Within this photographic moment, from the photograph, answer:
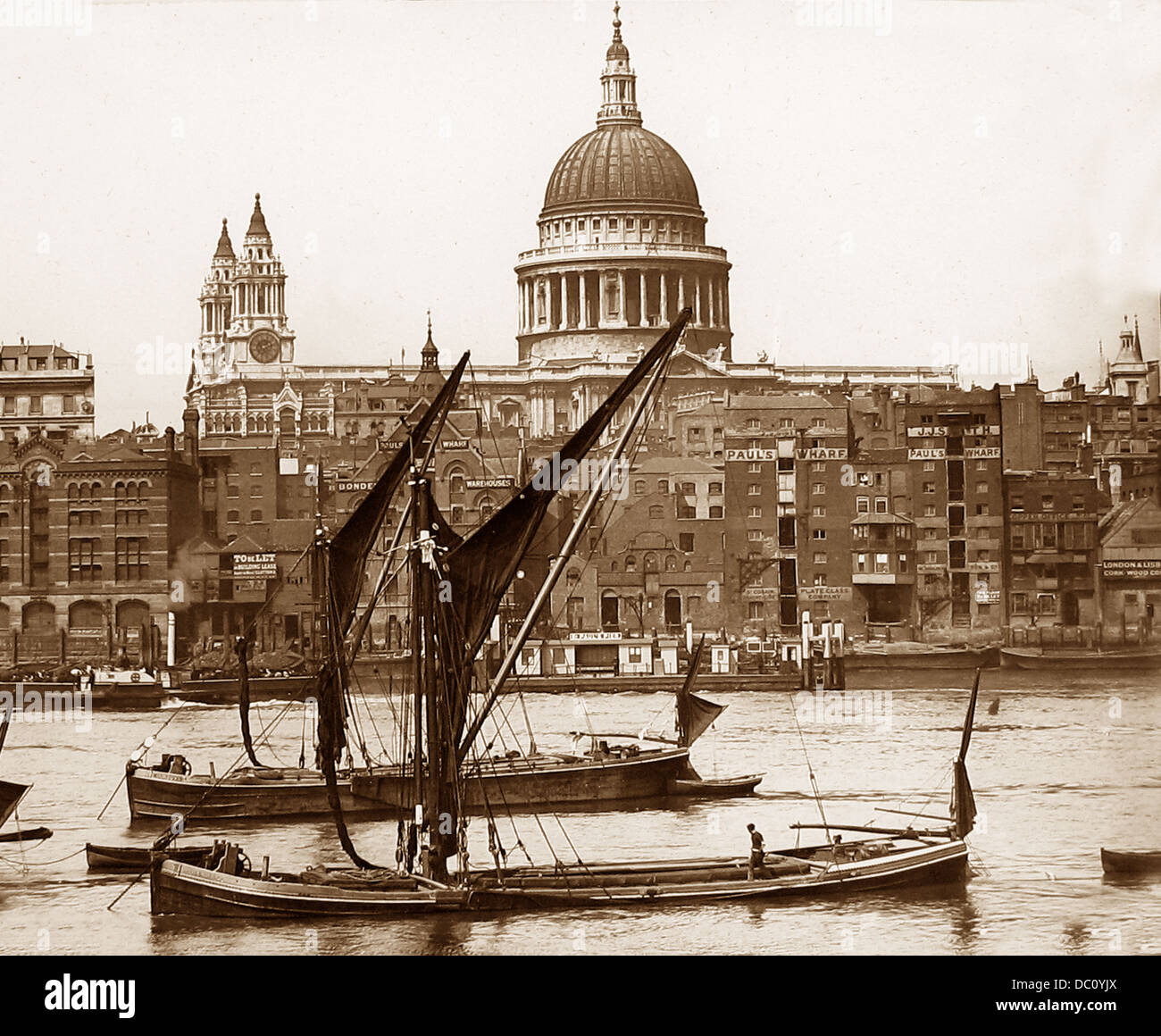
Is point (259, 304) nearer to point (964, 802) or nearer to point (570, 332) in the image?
point (570, 332)

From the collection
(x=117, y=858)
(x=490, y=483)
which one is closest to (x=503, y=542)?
(x=117, y=858)

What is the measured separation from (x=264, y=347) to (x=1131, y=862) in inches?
438

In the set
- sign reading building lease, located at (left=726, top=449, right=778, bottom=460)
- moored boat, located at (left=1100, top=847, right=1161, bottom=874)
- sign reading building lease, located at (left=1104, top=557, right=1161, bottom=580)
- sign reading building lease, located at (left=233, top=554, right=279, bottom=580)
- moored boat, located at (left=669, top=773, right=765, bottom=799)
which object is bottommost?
moored boat, located at (left=1100, top=847, right=1161, bottom=874)

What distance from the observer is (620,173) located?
82.6 ft

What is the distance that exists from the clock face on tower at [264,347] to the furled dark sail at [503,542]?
22.0 ft

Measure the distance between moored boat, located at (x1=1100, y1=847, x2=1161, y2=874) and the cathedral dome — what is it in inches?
296

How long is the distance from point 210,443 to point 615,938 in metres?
12.8

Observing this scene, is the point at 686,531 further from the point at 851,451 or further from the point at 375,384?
the point at 375,384

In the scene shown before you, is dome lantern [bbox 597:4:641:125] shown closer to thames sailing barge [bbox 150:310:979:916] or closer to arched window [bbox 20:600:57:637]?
thames sailing barge [bbox 150:310:979:916]

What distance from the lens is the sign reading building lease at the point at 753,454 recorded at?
31172mm

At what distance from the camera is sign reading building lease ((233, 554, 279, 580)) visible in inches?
1057
